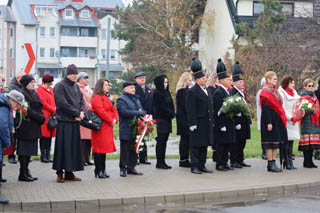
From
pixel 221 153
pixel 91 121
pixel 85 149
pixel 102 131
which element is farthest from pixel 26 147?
pixel 221 153

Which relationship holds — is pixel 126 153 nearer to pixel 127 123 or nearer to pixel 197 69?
pixel 127 123

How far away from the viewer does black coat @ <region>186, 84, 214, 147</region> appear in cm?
1425

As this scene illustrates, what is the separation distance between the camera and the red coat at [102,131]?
43.9ft

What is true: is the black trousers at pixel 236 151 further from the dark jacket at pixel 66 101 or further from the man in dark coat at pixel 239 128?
the dark jacket at pixel 66 101

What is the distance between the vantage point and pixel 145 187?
12273mm

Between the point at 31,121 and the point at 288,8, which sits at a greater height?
the point at 288,8

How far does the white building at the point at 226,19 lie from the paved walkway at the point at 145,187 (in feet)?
89.7

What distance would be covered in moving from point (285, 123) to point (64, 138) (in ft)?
16.7

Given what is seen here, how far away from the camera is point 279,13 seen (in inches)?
1667

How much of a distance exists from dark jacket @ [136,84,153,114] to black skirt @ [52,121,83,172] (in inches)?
132

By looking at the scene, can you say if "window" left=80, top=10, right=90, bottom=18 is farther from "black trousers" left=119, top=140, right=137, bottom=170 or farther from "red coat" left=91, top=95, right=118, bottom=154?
"red coat" left=91, top=95, right=118, bottom=154

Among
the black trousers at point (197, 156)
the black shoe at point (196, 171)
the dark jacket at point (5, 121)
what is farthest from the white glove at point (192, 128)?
the dark jacket at point (5, 121)

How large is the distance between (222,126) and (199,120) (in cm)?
61

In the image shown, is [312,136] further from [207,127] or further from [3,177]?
[3,177]
